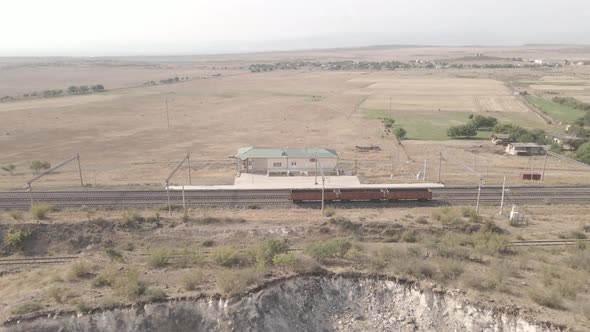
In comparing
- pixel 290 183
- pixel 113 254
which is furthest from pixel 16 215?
pixel 290 183

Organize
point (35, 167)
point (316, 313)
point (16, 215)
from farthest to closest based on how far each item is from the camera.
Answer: point (35, 167) → point (16, 215) → point (316, 313)

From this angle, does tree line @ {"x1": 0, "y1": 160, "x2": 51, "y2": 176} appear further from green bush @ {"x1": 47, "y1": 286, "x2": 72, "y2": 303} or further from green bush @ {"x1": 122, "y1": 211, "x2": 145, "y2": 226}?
green bush @ {"x1": 47, "y1": 286, "x2": 72, "y2": 303}

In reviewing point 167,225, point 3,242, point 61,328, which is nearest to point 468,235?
point 167,225

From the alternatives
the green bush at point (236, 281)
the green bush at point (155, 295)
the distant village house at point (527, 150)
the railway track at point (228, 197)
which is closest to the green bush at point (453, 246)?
the railway track at point (228, 197)

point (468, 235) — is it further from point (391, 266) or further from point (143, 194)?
point (143, 194)

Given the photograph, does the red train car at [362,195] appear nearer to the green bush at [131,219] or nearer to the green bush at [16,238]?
the green bush at [131,219]

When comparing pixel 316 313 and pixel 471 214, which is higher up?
pixel 316 313

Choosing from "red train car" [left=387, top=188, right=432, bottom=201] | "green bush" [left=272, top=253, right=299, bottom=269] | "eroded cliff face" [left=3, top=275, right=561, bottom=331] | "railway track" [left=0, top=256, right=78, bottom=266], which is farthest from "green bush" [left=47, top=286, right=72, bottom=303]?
"red train car" [left=387, top=188, right=432, bottom=201]

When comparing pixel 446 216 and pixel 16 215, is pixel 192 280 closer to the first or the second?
pixel 16 215
